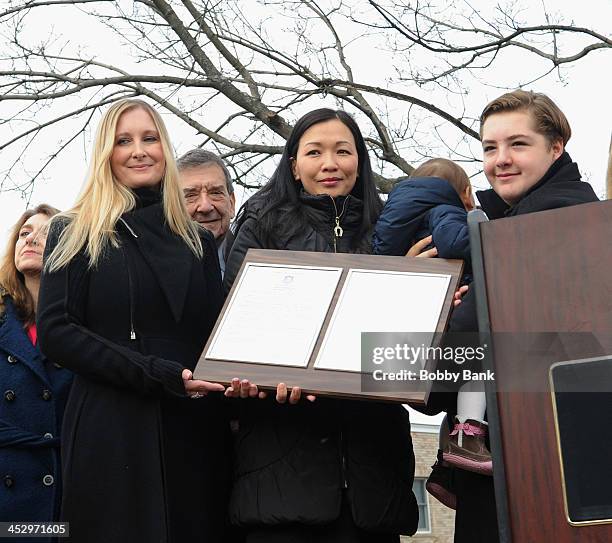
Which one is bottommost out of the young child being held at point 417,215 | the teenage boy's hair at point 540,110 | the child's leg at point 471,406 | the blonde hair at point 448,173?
the child's leg at point 471,406

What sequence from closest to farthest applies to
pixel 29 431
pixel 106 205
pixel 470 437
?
1. pixel 470 437
2. pixel 106 205
3. pixel 29 431

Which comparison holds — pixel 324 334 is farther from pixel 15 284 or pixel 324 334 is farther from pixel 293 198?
pixel 15 284

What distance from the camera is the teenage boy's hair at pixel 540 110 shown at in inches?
145

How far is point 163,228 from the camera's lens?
396cm

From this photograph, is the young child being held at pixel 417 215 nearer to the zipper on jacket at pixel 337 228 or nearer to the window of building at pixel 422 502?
the zipper on jacket at pixel 337 228

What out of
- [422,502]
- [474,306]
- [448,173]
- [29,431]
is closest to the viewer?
[474,306]

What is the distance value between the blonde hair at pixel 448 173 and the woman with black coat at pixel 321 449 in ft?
1.93

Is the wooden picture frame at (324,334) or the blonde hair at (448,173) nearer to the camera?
the wooden picture frame at (324,334)

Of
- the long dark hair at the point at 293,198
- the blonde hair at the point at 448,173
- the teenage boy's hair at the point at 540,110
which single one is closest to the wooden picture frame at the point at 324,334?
the long dark hair at the point at 293,198

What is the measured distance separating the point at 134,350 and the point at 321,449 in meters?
0.75

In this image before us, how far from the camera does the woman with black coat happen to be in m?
3.52

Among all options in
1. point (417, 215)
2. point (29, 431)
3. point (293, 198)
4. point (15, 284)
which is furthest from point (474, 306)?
point (15, 284)

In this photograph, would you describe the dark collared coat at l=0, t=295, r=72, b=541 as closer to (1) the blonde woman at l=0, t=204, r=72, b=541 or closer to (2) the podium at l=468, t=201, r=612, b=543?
(1) the blonde woman at l=0, t=204, r=72, b=541

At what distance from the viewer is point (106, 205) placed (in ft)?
12.7
